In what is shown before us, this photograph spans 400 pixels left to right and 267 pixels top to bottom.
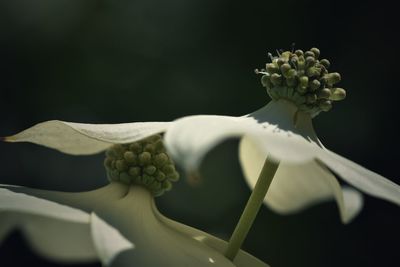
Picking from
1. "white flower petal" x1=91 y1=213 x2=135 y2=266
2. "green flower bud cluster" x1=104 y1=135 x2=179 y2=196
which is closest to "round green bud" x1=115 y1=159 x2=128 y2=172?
"green flower bud cluster" x1=104 y1=135 x2=179 y2=196

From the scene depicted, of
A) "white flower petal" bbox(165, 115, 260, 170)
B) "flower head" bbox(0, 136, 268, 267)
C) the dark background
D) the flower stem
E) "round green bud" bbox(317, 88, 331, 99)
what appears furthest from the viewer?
the dark background

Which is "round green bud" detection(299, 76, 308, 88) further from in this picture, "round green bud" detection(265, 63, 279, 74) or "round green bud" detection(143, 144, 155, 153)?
"round green bud" detection(143, 144, 155, 153)

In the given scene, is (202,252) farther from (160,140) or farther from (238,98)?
(238,98)

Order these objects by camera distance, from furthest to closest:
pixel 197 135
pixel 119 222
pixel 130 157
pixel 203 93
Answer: pixel 203 93
pixel 130 157
pixel 119 222
pixel 197 135

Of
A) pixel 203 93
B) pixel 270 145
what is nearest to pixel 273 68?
pixel 270 145

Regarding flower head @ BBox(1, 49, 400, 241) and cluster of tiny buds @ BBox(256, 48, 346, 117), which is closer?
flower head @ BBox(1, 49, 400, 241)

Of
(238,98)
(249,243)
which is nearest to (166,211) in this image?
(249,243)

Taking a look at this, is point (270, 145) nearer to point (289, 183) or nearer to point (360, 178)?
point (360, 178)

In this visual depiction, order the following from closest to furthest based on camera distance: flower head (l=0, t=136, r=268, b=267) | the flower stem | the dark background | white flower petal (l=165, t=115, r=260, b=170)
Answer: white flower petal (l=165, t=115, r=260, b=170) < flower head (l=0, t=136, r=268, b=267) < the flower stem < the dark background

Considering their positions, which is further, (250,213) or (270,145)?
(250,213)
